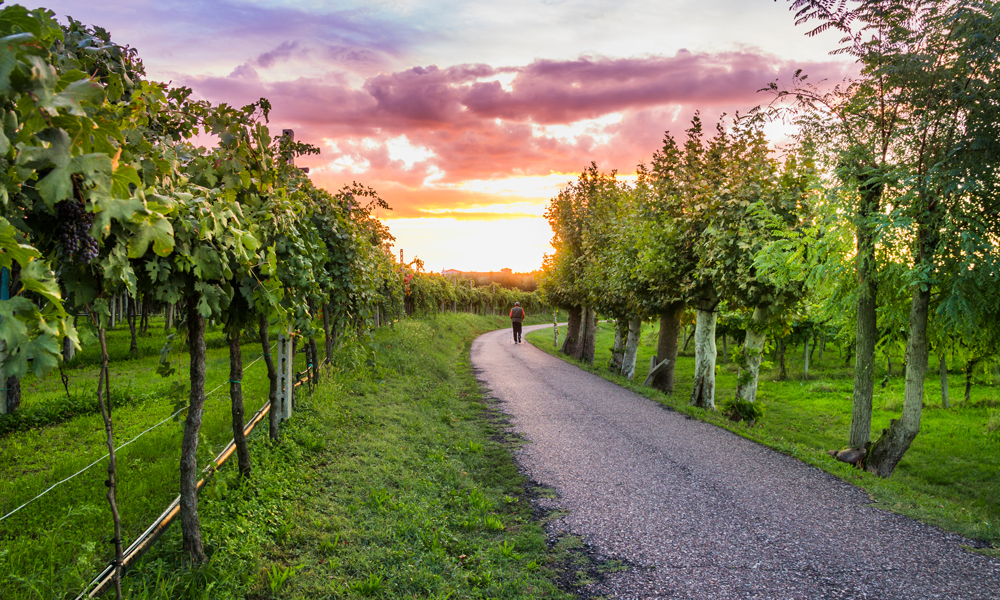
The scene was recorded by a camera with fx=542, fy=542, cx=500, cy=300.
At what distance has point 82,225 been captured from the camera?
2.30 meters

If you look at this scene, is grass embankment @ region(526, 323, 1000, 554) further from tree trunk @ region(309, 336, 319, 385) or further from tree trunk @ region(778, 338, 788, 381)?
tree trunk @ region(309, 336, 319, 385)

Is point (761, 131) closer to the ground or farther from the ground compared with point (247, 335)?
farther from the ground

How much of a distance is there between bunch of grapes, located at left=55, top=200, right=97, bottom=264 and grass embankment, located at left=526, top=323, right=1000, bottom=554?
7.61 meters

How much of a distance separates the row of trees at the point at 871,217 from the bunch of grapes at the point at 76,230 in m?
9.08

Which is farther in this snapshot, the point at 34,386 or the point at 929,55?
the point at 34,386

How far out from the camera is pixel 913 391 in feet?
28.1

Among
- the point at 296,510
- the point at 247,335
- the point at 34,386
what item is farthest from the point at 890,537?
the point at 34,386

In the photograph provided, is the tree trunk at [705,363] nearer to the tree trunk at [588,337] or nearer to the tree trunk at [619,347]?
the tree trunk at [619,347]

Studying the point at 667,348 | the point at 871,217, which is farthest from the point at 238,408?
the point at 667,348

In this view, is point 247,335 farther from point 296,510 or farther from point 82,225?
point 82,225

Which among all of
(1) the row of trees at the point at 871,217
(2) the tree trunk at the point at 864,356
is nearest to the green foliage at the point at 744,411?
(1) the row of trees at the point at 871,217

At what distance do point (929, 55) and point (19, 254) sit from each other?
10.7 m

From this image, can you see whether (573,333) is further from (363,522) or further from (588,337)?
(363,522)

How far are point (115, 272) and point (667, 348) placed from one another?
53.0 feet
